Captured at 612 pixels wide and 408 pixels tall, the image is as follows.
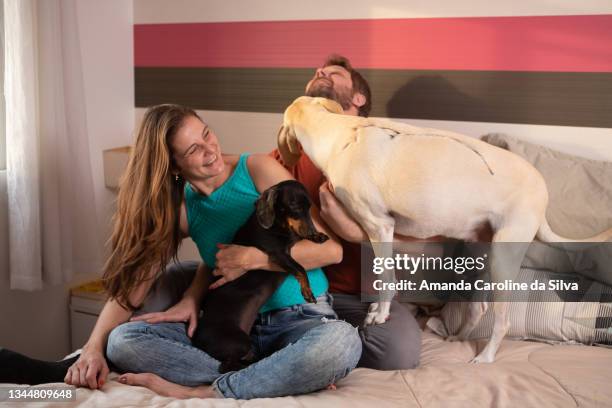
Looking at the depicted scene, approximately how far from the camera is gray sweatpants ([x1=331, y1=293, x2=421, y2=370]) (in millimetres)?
1591

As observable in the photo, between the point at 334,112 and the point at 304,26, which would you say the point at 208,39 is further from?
the point at 334,112

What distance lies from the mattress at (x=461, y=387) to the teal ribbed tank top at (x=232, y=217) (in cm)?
26

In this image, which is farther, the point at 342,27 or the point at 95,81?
the point at 95,81

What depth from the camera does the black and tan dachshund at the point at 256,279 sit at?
1.41 m

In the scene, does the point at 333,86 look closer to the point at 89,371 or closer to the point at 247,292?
the point at 247,292

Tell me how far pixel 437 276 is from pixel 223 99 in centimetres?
129

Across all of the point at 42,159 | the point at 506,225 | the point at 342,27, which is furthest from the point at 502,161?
the point at 42,159

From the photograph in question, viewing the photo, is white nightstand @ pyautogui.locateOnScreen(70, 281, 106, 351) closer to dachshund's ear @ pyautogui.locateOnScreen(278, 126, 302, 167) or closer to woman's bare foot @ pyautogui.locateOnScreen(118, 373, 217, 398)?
woman's bare foot @ pyautogui.locateOnScreen(118, 373, 217, 398)

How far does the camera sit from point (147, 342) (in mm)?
1575

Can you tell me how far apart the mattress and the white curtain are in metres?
0.90

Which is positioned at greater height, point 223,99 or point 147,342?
point 223,99

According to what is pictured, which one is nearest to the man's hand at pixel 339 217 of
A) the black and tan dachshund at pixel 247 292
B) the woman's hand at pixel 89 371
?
the black and tan dachshund at pixel 247 292

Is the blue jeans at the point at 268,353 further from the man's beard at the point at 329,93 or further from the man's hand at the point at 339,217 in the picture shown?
the man's beard at the point at 329,93

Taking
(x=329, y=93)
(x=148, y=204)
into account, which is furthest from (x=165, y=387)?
(x=329, y=93)
